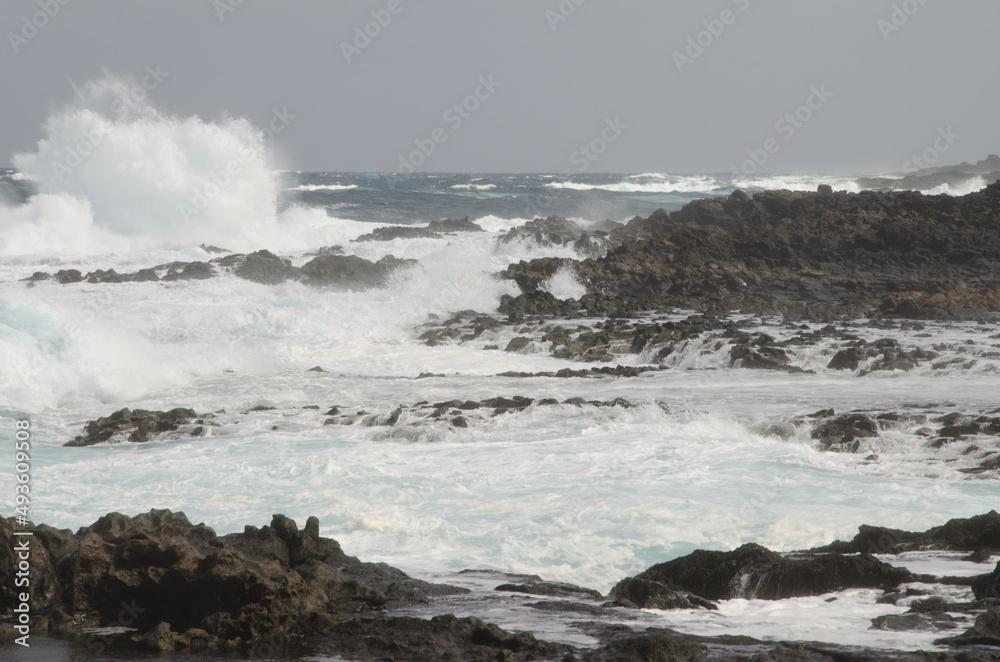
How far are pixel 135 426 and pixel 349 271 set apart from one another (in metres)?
15.1

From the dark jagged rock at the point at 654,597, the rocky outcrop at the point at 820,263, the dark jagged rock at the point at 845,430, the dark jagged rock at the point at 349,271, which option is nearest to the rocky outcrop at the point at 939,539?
the dark jagged rock at the point at 654,597

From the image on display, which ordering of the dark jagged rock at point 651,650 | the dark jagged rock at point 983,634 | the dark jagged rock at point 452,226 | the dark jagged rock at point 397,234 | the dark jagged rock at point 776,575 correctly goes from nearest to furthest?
the dark jagged rock at point 651,650
the dark jagged rock at point 983,634
the dark jagged rock at point 776,575
the dark jagged rock at point 397,234
the dark jagged rock at point 452,226

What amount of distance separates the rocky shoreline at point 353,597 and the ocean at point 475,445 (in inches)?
9.9

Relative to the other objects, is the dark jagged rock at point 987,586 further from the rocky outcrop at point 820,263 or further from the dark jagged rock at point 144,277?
the dark jagged rock at point 144,277

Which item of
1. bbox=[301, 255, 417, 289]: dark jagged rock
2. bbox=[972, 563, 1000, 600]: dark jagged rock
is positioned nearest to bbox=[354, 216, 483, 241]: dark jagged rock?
bbox=[301, 255, 417, 289]: dark jagged rock

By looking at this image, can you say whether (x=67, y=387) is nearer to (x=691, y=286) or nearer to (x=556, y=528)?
(x=556, y=528)

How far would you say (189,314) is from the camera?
20.9 meters

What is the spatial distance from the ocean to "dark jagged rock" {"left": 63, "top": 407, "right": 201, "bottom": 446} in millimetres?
265

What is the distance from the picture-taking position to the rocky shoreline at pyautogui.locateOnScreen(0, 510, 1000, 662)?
4.62 metres

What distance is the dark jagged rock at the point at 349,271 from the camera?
2645cm

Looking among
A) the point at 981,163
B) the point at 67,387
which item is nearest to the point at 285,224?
the point at 67,387

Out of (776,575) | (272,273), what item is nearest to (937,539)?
(776,575)

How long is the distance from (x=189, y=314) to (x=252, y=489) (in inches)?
496

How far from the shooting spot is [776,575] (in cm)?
588
